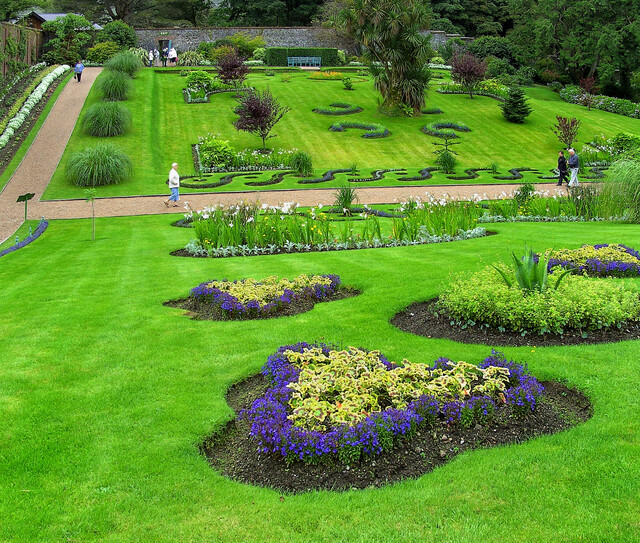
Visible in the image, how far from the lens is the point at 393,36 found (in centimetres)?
2859

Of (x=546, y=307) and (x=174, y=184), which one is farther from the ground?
(x=546, y=307)

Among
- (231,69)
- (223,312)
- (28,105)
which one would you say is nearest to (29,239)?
(223,312)

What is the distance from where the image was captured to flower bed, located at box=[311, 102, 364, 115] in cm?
3138

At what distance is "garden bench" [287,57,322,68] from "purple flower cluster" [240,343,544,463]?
45.6 m

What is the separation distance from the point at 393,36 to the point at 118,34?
23892mm

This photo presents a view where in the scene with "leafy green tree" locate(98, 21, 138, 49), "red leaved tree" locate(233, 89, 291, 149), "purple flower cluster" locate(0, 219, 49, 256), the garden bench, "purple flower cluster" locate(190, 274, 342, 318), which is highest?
"leafy green tree" locate(98, 21, 138, 49)

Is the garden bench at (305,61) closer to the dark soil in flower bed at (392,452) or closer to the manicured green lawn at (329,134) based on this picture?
the manicured green lawn at (329,134)

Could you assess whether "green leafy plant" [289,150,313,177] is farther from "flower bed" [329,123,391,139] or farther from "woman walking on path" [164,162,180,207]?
"flower bed" [329,123,391,139]

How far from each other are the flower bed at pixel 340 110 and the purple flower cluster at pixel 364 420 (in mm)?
28160

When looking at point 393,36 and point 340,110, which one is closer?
point 393,36

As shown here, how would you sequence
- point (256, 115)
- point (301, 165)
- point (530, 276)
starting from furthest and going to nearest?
point (256, 115), point (301, 165), point (530, 276)

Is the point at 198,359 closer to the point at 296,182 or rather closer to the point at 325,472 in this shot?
the point at 325,472

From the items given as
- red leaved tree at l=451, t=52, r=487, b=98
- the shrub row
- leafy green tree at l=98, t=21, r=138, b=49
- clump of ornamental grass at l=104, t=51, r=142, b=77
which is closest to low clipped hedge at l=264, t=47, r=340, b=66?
leafy green tree at l=98, t=21, r=138, b=49

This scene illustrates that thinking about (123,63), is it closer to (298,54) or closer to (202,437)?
(298,54)
